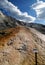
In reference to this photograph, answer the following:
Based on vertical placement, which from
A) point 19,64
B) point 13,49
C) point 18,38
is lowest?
point 19,64

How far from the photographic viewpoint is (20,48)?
28094mm

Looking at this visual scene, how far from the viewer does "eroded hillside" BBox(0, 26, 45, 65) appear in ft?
81.6

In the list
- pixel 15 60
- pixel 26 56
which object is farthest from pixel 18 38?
pixel 15 60

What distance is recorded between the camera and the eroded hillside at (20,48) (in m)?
24.9

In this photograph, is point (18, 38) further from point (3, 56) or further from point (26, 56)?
point (3, 56)

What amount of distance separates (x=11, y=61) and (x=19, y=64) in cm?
129

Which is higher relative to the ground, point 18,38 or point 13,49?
point 18,38

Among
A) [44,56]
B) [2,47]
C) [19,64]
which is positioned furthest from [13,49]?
[44,56]

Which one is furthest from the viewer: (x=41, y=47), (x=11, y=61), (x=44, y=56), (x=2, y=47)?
(x=41, y=47)

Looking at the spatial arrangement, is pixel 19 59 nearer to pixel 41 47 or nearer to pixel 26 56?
pixel 26 56

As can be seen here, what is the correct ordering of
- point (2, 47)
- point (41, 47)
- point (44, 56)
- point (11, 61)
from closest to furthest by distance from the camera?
point (11, 61) < point (2, 47) < point (44, 56) < point (41, 47)

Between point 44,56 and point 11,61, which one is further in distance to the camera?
point 44,56

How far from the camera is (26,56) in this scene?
2720cm

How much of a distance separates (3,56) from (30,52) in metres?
5.55
